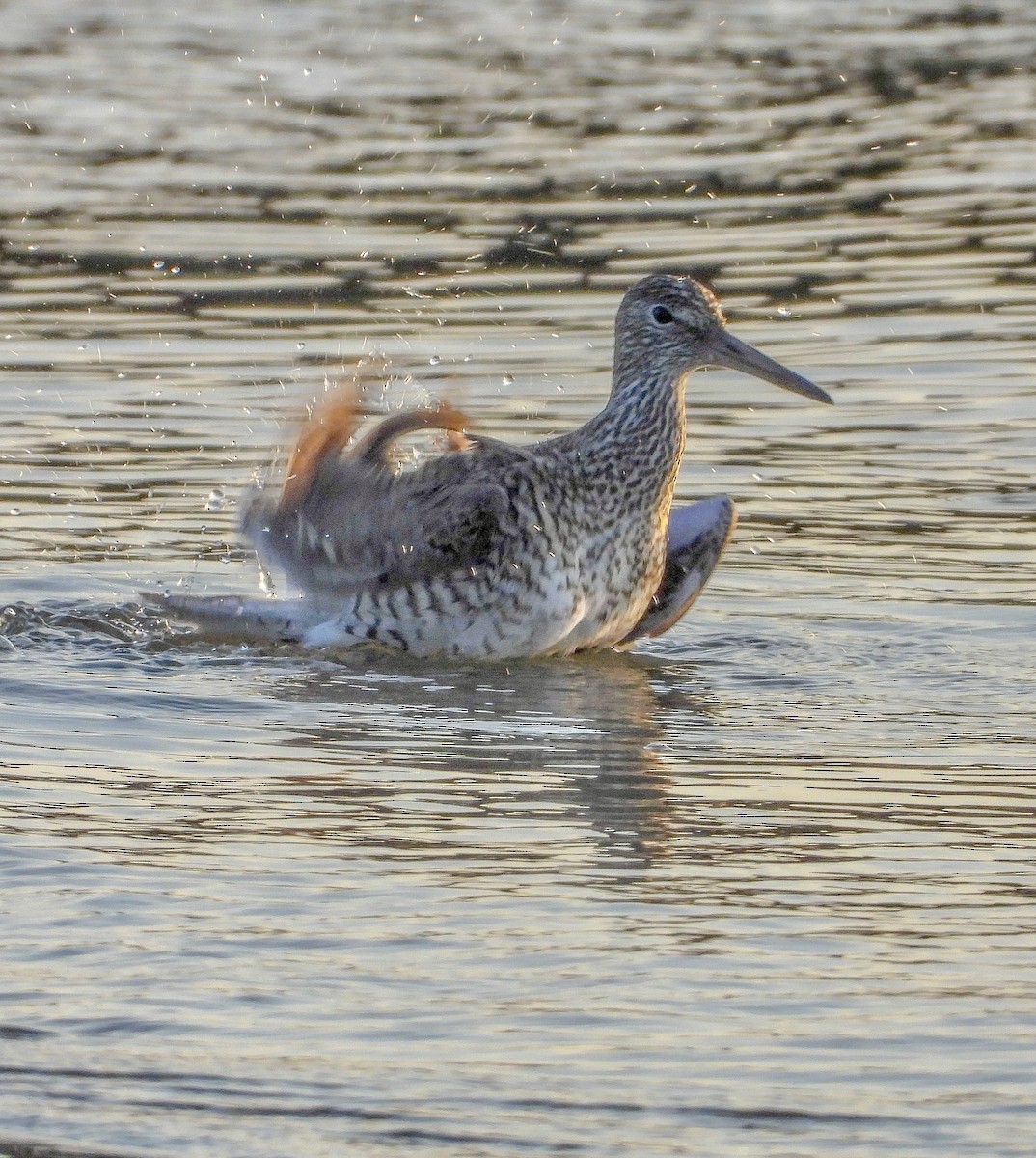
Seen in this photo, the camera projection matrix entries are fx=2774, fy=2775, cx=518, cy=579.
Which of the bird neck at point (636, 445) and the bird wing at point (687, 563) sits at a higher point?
the bird neck at point (636, 445)

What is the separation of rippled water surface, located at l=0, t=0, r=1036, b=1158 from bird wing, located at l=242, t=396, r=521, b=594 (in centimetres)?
20

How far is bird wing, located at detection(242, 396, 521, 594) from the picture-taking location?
7.95 metres

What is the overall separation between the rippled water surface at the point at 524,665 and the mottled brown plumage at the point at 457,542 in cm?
12

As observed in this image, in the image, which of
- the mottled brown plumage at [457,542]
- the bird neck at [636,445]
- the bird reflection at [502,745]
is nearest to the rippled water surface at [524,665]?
the bird reflection at [502,745]

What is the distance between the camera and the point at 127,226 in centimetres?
1359

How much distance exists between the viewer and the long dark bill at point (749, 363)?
8758 millimetres

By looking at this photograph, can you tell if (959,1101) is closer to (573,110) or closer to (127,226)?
(127,226)

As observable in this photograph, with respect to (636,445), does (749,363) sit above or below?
above

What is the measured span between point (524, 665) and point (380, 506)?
2.06 feet

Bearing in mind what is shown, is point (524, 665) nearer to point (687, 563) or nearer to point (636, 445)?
point (687, 563)

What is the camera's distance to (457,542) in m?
7.92

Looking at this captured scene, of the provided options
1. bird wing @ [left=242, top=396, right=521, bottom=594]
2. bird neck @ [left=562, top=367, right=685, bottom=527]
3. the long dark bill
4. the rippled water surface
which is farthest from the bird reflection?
the long dark bill

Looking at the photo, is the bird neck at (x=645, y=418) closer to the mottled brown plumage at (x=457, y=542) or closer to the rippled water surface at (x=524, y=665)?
the mottled brown plumage at (x=457, y=542)

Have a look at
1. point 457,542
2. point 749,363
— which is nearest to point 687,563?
point 749,363
